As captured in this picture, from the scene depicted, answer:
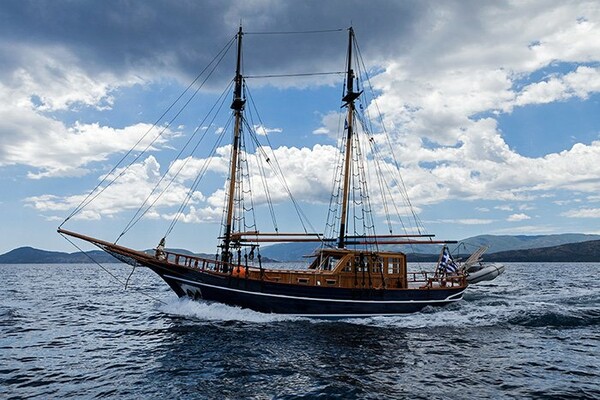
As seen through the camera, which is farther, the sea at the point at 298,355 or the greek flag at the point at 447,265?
the greek flag at the point at 447,265

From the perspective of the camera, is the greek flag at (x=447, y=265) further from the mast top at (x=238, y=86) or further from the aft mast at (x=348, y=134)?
the mast top at (x=238, y=86)

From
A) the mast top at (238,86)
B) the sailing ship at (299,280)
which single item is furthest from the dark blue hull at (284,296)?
the mast top at (238,86)

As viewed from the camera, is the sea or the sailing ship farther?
the sailing ship

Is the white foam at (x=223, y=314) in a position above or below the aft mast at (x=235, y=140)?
below

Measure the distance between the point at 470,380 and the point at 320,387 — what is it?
19.3ft

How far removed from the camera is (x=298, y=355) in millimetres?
19375

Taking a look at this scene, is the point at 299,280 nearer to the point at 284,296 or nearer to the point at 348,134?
the point at 284,296

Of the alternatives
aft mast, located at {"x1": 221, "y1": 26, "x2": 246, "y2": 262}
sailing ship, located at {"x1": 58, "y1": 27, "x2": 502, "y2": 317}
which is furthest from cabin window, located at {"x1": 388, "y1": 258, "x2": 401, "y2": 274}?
aft mast, located at {"x1": 221, "y1": 26, "x2": 246, "y2": 262}

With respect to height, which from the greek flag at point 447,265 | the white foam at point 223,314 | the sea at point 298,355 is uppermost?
the greek flag at point 447,265

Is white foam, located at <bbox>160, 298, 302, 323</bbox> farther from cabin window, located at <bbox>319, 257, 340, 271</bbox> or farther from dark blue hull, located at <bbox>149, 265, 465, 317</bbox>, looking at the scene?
cabin window, located at <bbox>319, 257, 340, 271</bbox>

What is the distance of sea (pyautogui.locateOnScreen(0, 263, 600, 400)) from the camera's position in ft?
48.8

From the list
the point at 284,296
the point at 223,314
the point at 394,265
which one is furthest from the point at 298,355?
the point at 394,265

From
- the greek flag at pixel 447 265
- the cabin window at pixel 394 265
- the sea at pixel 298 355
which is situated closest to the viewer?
the sea at pixel 298 355

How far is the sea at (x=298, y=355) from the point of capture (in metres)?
14.9
